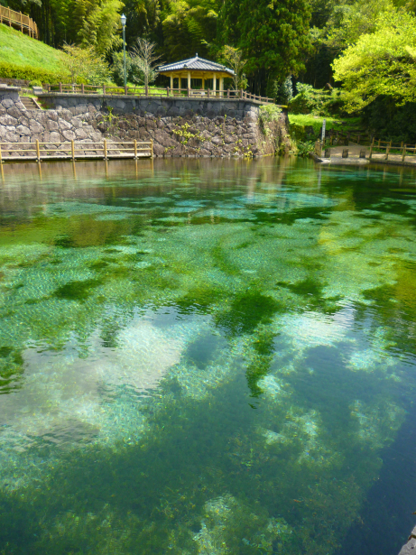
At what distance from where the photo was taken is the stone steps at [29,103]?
28931 millimetres

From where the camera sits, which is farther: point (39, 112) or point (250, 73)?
point (250, 73)

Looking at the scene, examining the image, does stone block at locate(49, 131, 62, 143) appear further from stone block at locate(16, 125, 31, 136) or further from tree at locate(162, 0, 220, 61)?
tree at locate(162, 0, 220, 61)

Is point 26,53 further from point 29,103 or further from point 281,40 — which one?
point 281,40

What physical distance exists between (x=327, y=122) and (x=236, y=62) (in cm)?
1065

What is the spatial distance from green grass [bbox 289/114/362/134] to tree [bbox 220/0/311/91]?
4235 millimetres

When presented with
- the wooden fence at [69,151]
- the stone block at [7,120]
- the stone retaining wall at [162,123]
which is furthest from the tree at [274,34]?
the stone block at [7,120]

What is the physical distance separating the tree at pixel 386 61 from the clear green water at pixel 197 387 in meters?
22.3

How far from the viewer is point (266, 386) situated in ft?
12.3

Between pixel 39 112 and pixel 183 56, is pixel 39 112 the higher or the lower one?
the lower one

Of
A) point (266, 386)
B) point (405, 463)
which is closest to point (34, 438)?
point (266, 386)

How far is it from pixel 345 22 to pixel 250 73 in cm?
1113

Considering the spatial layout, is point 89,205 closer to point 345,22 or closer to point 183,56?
point 345,22

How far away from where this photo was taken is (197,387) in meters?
3.73

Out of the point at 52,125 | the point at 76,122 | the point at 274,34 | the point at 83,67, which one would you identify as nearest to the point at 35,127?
the point at 52,125
